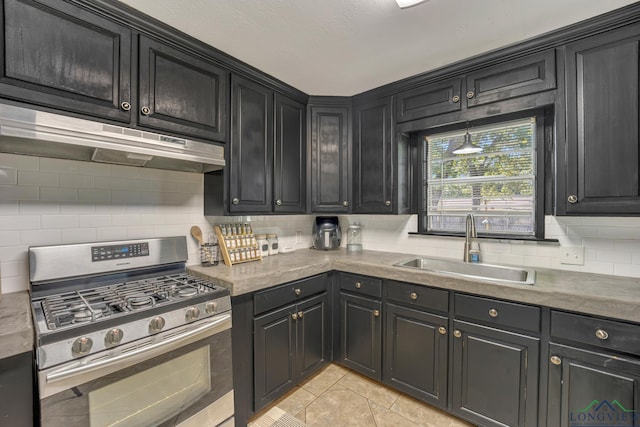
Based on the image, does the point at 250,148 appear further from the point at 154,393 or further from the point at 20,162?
the point at 154,393

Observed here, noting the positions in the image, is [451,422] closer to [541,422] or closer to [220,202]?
[541,422]

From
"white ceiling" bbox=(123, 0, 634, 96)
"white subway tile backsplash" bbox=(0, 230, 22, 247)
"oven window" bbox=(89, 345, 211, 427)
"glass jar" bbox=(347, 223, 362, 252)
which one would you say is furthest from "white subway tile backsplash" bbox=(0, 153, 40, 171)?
"glass jar" bbox=(347, 223, 362, 252)

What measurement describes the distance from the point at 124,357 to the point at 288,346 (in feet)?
3.36

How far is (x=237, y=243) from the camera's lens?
2.05 metres

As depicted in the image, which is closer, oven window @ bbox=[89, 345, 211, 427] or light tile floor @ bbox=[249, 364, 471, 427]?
oven window @ bbox=[89, 345, 211, 427]

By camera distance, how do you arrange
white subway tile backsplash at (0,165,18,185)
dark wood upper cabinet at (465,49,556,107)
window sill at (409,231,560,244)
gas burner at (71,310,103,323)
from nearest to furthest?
gas burner at (71,310,103,323), white subway tile backsplash at (0,165,18,185), dark wood upper cabinet at (465,49,556,107), window sill at (409,231,560,244)

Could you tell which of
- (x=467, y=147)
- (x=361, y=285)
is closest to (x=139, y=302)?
(x=361, y=285)

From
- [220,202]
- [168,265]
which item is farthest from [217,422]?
[220,202]

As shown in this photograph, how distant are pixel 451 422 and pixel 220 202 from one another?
2.05 m

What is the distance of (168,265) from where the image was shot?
1771 millimetres

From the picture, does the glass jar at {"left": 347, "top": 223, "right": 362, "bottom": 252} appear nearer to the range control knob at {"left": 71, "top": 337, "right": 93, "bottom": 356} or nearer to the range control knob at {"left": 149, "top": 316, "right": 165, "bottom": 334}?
the range control knob at {"left": 149, "top": 316, "right": 165, "bottom": 334}

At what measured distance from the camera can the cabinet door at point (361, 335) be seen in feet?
6.63

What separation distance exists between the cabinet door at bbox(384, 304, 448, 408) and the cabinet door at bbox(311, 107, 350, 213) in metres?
1.01

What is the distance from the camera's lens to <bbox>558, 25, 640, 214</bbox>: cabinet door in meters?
1.41
